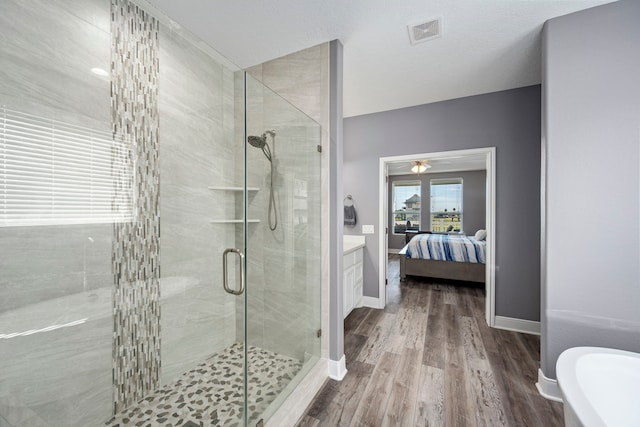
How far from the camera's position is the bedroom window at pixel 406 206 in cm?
809

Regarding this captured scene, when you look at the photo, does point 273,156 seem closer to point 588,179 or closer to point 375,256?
point 588,179

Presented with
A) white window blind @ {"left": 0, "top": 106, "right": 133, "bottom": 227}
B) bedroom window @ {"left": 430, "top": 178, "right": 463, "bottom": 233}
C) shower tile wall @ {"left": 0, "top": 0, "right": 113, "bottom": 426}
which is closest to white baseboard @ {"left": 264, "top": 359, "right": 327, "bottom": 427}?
shower tile wall @ {"left": 0, "top": 0, "right": 113, "bottom": 426}

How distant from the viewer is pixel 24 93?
114 cm

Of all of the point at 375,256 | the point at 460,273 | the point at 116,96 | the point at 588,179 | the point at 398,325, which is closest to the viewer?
the point at 116,96

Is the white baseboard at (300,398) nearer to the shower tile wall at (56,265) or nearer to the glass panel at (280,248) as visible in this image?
the glass panel at (280,248)

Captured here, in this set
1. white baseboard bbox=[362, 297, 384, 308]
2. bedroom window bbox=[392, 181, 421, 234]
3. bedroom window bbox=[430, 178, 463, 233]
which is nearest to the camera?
white baseboard bbox=[362, 297, 384, 308]

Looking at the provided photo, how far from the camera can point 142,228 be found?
1.61 meters

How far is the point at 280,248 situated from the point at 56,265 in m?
1.13

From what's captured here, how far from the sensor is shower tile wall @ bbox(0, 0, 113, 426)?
112cm

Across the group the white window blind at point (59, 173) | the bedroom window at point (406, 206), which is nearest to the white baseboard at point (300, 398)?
the white window blind at point (59, 173)

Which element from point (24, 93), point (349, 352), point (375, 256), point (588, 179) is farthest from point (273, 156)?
point (375, 256)

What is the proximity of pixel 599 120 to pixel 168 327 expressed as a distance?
127 inches

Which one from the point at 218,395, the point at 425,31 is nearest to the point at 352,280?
the point at 218,395

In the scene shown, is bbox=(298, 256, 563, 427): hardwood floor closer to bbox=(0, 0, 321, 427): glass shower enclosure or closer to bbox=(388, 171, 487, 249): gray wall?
bbox=(0, 0, 321, 427): glass shower enclosure
